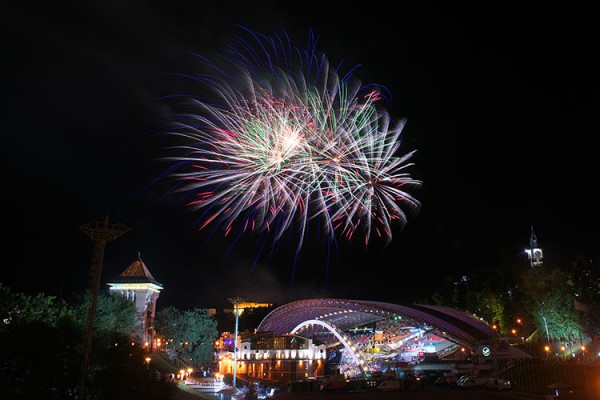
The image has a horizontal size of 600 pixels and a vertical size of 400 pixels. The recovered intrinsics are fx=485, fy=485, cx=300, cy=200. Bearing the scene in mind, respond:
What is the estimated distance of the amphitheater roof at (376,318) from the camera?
56719 millimetres

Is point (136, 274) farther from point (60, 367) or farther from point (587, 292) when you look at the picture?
point (587, 292)

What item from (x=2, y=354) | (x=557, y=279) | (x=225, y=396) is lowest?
(x=225, y=396)

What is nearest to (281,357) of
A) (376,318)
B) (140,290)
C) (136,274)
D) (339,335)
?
(339,335)

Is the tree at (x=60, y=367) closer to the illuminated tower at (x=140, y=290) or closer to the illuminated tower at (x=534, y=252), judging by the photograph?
the illuminated tower at (x=140, y=290)

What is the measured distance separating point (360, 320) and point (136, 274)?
122ft

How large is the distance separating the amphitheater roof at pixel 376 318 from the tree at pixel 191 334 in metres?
9.76

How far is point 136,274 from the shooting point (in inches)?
3127

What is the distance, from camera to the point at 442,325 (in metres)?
58.1

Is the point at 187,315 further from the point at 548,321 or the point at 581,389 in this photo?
the point at 581,389

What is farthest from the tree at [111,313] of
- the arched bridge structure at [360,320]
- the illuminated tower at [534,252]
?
the illuminated tower at [534,252]

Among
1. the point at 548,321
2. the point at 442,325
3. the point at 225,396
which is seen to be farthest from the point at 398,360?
the point at 225,396

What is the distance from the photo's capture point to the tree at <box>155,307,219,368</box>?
235ft

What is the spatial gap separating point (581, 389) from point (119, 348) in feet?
95.2

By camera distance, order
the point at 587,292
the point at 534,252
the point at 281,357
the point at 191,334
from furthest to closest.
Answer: the point at 534,252 < the point at 191,334 < the point at 281,357 < the point at 587,292
